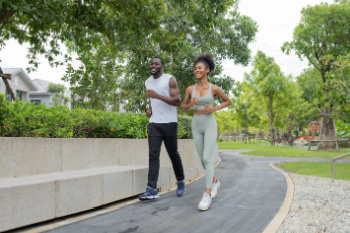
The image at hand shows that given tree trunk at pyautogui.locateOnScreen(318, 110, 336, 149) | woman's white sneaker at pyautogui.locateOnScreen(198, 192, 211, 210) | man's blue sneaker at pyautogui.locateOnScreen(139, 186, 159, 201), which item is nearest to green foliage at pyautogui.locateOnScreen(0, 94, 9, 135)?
man's blue sneaker at pyautogui.locateOnScreen(139, 186, 159, 201)

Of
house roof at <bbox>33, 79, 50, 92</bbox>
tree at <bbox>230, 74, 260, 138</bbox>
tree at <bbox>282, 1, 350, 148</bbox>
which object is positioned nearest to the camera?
tree at <bbox>282, 1, 350, 148</bbox>

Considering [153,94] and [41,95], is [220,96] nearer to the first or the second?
[153,94]

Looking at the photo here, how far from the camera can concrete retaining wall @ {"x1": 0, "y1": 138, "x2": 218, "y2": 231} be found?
3324 millimetres

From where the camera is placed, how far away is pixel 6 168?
401 centimetres

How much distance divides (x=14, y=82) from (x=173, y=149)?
31.8 meters

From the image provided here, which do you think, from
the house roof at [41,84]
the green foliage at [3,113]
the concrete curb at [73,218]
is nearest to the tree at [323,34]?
the concrete curb at [73,218]

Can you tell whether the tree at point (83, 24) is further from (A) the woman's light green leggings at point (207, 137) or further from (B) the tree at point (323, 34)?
(B) the tree at point (323, 34)

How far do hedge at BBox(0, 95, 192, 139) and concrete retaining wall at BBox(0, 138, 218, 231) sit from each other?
0.87 feet

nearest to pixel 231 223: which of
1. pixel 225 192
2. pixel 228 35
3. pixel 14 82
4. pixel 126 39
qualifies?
pixel 225 192

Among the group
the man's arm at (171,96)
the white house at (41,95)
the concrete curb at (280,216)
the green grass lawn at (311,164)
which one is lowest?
the green grass lawn at (311,164)

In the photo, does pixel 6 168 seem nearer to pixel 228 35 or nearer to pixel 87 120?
pixel 87 120

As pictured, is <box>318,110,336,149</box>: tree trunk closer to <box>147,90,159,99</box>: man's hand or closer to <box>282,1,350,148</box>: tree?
<box>282,1,350,148</box>: tree

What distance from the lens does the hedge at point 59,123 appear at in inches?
177

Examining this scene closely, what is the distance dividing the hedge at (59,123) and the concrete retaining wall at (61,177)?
0.26 metres
